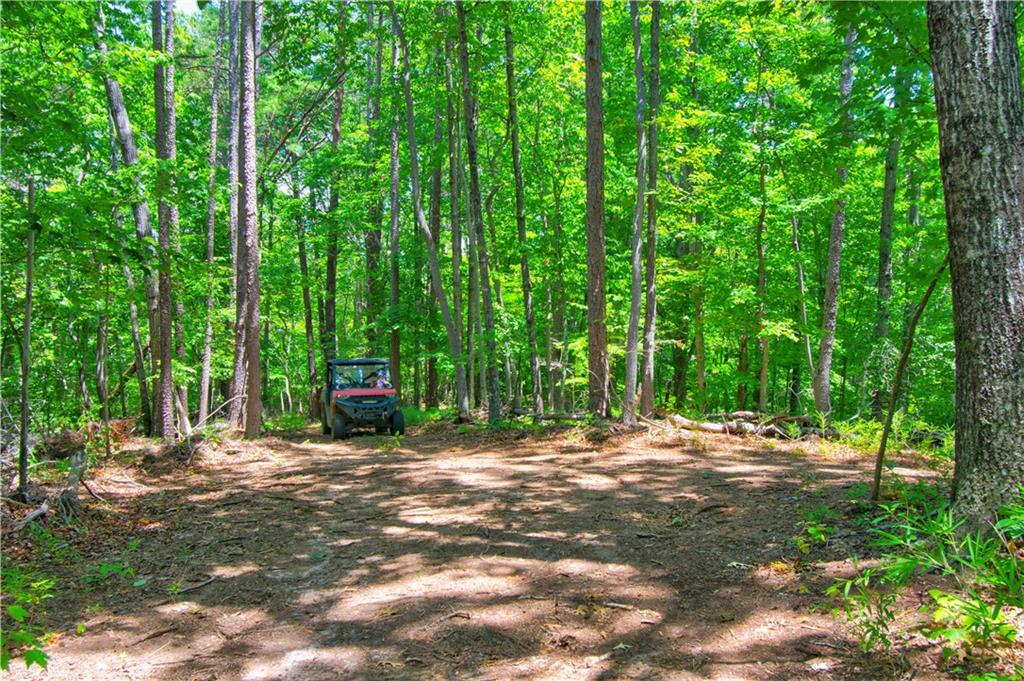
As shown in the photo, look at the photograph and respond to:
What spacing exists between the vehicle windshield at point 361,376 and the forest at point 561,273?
254mm

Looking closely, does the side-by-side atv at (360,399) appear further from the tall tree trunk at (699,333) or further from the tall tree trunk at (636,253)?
the tall tree trunk at (699,333)

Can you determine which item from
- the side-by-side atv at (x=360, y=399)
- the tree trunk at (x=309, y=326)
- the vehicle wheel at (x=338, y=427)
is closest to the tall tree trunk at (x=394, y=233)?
the tree trunk at (x=309, y=326)

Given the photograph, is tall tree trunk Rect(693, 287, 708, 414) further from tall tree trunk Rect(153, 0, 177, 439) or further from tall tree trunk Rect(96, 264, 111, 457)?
tall tree trunk Rect(96, 264, 111, 457)

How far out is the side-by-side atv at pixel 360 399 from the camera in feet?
43.2

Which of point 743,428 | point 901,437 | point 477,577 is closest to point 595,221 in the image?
point 743,428

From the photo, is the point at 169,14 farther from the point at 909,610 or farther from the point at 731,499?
the point at 909,610

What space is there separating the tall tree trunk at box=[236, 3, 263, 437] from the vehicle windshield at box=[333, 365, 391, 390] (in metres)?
2.14

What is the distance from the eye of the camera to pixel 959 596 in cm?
287

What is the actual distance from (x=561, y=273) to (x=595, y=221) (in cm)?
512

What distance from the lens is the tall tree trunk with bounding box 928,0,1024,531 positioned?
3.32 m

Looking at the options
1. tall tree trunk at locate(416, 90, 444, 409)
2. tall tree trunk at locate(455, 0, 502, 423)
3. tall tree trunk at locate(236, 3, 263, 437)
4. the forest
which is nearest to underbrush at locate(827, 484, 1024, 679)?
the forest

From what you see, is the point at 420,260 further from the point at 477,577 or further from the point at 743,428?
the point at 477,577

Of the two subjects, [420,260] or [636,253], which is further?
[420,260]

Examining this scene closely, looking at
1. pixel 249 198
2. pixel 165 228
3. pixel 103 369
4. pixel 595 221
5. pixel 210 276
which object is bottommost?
pixel 103 369
